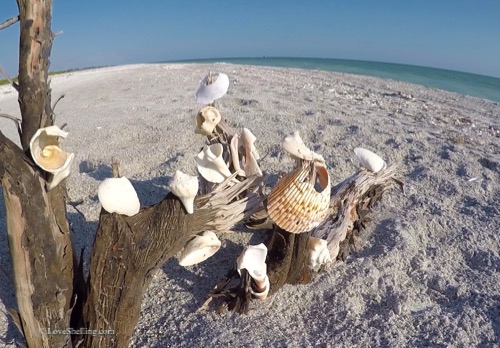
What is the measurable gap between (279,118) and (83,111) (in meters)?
3.65

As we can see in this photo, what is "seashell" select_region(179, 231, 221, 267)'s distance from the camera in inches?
82.4

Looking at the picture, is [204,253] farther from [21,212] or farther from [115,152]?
[115,152]

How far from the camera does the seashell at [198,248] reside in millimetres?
2092

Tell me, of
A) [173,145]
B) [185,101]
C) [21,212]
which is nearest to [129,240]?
[21,212]

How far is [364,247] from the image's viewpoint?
2746 millimetres

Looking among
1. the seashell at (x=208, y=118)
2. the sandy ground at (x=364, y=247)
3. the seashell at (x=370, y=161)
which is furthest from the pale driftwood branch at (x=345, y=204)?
the seashell at (x=208, y=118)

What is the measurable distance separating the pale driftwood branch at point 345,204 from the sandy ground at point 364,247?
0.60 feet

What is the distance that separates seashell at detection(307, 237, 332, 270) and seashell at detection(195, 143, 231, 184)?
2.07ft

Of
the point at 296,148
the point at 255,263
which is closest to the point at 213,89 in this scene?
the point at 296,148

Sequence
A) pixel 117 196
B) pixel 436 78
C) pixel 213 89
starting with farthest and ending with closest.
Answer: pixel 436 78 → pixel 213 89 → pixel 117 196

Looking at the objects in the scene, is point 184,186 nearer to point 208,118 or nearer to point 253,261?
point 253,261

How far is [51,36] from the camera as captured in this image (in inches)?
65.7

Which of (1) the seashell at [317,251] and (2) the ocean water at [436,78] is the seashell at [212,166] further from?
(2) the ocean water at [436,78]

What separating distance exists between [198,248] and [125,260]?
0.40 meters
